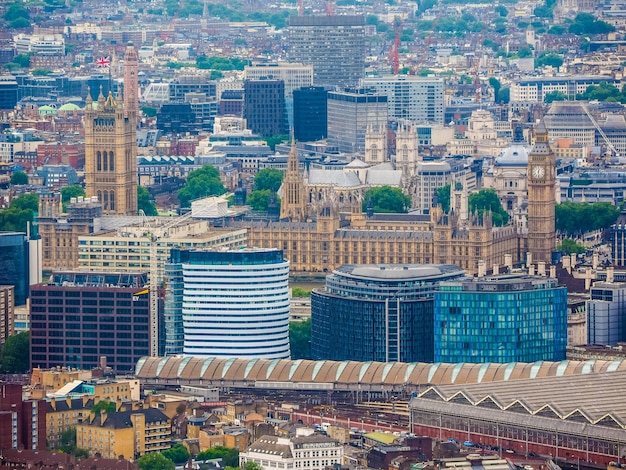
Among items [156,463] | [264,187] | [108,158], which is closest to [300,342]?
[156,463]

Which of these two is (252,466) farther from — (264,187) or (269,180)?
(269,180)

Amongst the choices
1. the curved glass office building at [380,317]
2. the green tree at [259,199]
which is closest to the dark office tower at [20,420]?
the curved glass office building at [380,317]

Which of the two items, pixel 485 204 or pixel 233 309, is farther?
pixel 485 204

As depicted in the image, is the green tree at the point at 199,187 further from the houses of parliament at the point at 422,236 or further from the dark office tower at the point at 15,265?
the dark office tower at the point at 15,265

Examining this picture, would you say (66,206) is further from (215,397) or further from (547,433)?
(547,433)

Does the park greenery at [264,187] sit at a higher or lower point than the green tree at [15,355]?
higher

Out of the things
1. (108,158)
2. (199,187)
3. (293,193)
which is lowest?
(199,187)
